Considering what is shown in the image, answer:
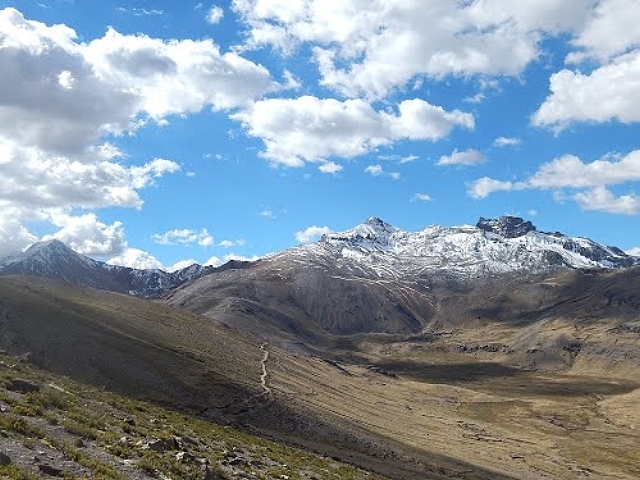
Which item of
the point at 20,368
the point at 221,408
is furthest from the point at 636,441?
the point at 20,368

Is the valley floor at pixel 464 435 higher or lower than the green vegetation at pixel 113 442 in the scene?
lower

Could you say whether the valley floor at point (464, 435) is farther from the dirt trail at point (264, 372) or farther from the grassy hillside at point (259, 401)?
the dirt trail at point (264, 372)

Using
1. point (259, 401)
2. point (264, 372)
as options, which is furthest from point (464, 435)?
point (259, 401)

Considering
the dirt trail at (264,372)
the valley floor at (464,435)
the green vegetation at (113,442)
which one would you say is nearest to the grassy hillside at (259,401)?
the dirt trail at (264,372)

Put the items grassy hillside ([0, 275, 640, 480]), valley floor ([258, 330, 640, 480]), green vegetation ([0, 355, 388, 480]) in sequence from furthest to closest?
valley floor ([258, 330, 640, 480]), grassy hillside ([0, 275, 640, 480]), green vegetation ([0, 355, 388, 480])

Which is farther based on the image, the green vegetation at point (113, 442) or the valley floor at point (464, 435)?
the valley floor at point (464, 435)

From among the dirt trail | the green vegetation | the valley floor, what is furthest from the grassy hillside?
the green vegetation

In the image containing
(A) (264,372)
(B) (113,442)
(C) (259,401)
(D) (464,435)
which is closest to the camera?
(B) (113,442)

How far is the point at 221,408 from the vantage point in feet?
255

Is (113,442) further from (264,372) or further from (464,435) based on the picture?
(464,435)

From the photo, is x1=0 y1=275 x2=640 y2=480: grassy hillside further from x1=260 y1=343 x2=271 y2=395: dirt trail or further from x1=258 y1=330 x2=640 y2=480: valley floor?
x1=258 y1=330 x2=640 y2=480: valley floor

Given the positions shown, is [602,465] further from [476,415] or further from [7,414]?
[7,414]

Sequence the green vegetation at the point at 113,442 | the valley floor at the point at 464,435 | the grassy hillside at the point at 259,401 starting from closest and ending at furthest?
the green vegetation at the point at 113,442
the grassy hillside at the point at 259,401
the valley floor at the point at 464,435

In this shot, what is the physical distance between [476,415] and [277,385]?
9129 cm
